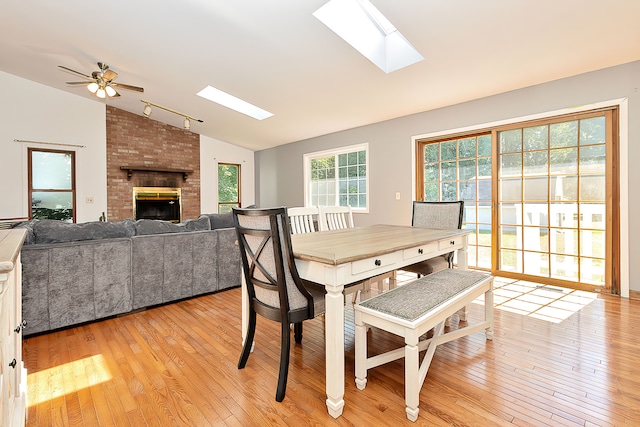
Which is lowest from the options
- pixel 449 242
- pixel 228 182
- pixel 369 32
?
pixel 449 242

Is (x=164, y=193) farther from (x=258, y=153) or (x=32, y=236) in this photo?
(x=32, y=236)

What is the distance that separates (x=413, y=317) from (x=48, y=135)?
708 centimetres

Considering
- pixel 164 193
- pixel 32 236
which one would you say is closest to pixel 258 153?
pixel 164 193

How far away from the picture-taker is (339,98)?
430 cm

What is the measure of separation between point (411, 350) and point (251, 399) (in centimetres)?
87

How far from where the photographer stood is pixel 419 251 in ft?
6.73

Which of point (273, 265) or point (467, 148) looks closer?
point (273, 265)

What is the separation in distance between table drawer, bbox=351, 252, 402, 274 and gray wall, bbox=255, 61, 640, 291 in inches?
115

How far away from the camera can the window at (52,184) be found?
5.51 meters

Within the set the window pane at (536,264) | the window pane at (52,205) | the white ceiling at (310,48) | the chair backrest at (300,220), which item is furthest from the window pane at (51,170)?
the window pane at (536,264)

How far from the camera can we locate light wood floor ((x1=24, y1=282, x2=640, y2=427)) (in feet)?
4.80

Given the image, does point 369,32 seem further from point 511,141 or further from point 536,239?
point 536,239

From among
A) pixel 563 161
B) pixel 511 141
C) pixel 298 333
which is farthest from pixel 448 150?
pixel 298 333

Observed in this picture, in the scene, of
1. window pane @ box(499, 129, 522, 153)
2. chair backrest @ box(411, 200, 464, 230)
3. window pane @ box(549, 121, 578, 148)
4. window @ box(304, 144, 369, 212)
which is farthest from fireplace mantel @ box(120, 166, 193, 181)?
window pane @ box(549, 121, 578, 148)
